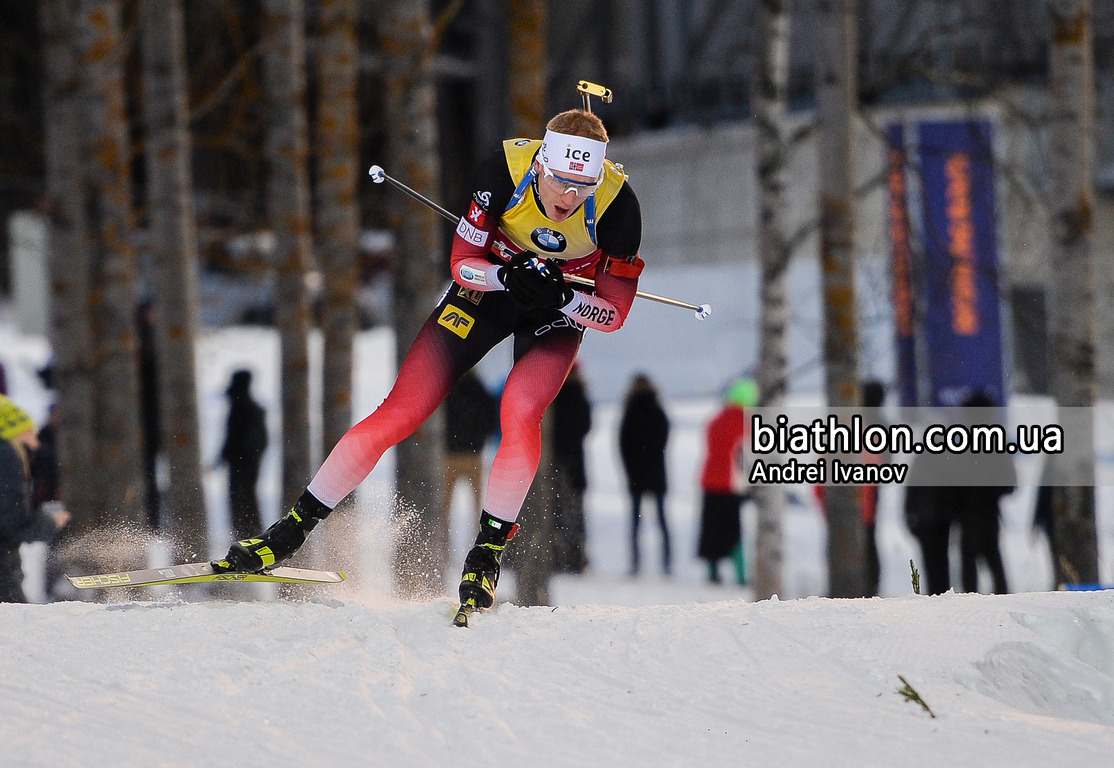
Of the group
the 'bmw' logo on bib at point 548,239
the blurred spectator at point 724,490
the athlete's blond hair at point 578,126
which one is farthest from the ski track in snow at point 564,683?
the blurred spectator at point 724,490

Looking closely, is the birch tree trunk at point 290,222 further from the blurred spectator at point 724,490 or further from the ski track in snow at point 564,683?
the ski track in snow at point 564,683

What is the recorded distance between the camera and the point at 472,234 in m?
4.87

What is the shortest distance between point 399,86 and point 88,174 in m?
2.49

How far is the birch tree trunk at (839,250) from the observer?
8141 millimetres

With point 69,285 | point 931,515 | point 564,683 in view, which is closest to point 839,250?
point 931,515

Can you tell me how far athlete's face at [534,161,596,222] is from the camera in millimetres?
4645

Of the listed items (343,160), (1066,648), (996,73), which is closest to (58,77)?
(343,160)

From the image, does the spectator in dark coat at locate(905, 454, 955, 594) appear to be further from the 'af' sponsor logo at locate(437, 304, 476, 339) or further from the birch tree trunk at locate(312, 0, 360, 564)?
the 'af' sponsor logo at locate(437, 304, 476, 339)

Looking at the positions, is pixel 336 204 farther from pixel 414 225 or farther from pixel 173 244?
pixel 173 244

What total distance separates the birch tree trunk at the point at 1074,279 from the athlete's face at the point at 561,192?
15.0 ft

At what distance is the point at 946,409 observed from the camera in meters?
10.2

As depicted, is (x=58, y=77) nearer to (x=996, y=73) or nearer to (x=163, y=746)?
(x=163, y=746)

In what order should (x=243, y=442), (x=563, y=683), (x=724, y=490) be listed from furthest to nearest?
1. (x=724, y=490)
2. (x=243, y=442)
3. (x=563, y=683)

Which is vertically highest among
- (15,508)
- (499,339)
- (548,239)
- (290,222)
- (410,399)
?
(290,222)
